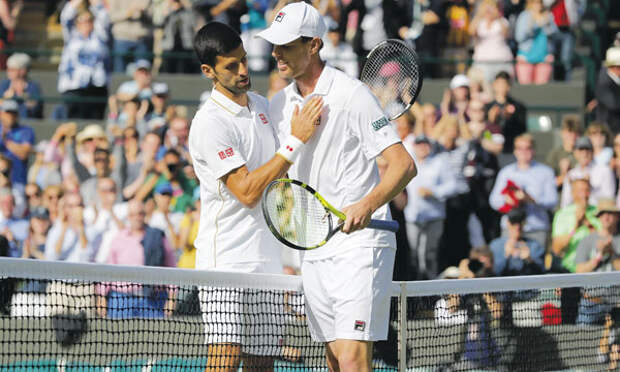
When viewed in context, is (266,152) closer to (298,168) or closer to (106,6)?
(298,168)

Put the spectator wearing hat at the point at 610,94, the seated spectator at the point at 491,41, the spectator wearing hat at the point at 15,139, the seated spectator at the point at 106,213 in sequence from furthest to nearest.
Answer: the seated spectator at the point at 491,41, the spectator wearing hat at the point at 610,94, the spectator wearing hat at the point at 15,139, the seated spectator at the point at 106,213

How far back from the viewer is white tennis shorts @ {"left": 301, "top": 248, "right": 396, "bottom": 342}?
17.3 feet

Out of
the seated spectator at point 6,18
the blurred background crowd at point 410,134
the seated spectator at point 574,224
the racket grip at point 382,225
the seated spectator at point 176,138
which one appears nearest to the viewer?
the racket grip at point 382,225

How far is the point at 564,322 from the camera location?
763 cm

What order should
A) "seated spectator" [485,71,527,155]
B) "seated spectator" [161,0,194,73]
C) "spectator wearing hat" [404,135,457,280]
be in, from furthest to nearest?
"seated spectator" [161,0,194,73] < "seated spectator" [485,71,527,155] < "spectator wearing hat" [404,135,457,280]

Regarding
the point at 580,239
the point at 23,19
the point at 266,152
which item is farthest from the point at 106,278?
the point at 23,19

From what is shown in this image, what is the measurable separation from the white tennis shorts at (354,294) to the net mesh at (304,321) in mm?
396

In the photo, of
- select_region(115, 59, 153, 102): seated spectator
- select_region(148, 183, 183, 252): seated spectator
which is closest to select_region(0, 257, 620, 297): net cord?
select_region(148, 183, 183, 252): seated spectator

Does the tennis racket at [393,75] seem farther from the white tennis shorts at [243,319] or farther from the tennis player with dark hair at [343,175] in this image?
the white tennis shorts at [243,319]

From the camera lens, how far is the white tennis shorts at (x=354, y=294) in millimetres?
5277

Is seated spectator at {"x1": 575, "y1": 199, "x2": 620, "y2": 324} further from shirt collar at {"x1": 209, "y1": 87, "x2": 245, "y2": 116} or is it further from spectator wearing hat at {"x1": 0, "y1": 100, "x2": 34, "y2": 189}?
spectator wearing hat at {"x1": 0, "y1": 100, "x2": 34, "y2": 189}

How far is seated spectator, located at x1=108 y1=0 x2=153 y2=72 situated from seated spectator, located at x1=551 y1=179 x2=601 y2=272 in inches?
257

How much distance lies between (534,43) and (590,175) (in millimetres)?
3478

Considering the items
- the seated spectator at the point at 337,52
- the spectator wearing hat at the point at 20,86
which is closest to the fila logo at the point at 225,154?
the seated spectator at the point at 337,52
